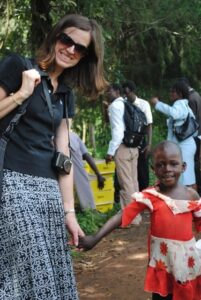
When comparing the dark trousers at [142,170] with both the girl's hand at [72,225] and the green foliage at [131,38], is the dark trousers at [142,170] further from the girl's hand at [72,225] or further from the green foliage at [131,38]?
the girl's hand at [72,225]

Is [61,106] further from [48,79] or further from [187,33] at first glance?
[187,33]

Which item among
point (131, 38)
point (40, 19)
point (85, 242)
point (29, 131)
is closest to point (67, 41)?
point (29, 131)

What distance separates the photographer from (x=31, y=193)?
258cm

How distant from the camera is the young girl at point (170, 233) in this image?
3.33 metres

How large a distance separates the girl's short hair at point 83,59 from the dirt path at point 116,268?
2488mm

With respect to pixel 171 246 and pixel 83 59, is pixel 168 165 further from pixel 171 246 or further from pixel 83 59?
pixel 83 59

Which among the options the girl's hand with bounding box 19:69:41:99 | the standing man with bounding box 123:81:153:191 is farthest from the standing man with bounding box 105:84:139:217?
the girl's hand with bounding box 19:69:41:99

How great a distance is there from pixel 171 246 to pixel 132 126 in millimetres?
3991

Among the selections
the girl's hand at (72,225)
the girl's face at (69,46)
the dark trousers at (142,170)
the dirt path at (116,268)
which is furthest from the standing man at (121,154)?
the girl's face at (69,46)

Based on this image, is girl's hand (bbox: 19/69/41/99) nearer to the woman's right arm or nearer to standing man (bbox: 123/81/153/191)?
the woman's right arm

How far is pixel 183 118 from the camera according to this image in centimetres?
710

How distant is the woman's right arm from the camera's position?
2428 millimetres

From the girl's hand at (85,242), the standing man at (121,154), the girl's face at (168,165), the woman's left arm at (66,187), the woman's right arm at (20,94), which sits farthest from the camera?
the standing man at (121,154)

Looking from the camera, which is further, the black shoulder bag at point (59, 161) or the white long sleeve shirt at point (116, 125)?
the white long sleeve shirt at point (116, 125)
